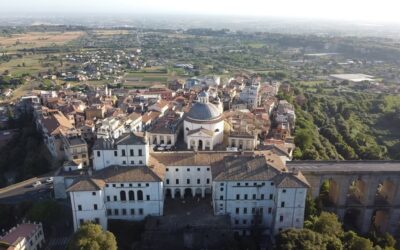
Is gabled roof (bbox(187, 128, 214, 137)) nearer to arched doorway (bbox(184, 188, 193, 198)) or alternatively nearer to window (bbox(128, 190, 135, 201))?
arched doorway (bbox(184, 188, 193, 198))

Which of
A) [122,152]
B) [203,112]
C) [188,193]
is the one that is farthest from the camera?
[203,112]

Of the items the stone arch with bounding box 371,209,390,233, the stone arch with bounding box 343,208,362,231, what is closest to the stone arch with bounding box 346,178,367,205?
the stone arch with bounding box 343,208,362,231

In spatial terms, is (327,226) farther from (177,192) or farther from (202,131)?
(202,131)

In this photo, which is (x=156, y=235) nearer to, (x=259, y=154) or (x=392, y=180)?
(x=259, y=154)

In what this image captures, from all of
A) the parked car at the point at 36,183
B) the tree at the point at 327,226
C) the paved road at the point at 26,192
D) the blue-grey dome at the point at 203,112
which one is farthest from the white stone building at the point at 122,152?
the tree at the point at 327,226

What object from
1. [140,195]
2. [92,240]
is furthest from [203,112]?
[92,240]

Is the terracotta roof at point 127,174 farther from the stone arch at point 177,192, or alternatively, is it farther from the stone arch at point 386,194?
the stone arch at point 386,194
